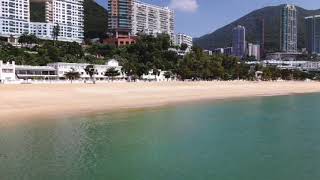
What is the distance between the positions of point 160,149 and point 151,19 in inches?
6523

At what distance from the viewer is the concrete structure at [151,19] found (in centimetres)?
17200

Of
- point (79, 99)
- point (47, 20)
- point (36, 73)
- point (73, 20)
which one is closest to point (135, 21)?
point (73, 20)

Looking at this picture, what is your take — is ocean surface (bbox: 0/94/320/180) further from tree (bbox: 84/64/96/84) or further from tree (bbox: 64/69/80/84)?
tree (bbox: 84/64/96/84)

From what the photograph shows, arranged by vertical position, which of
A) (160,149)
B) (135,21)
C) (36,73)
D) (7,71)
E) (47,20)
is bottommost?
(160,149)

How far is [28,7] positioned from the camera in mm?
147625

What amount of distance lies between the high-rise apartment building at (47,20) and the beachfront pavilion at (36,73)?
55650 millimetres

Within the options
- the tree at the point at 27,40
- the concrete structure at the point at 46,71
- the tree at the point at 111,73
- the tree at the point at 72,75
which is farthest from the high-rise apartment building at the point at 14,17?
the tree at the point at 72,75

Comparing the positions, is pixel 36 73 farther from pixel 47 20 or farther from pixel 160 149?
pixel 47 20

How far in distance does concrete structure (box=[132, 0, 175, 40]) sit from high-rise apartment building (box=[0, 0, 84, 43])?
21.3 m

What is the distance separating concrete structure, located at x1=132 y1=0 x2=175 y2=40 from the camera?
17200cm

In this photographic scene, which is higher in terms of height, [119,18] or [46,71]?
[119,18]

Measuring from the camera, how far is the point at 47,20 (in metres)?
148

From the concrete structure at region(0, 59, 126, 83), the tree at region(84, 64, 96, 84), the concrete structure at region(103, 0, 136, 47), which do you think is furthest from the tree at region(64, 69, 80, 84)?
the concrete structure at region(103, 0, 136, 47)

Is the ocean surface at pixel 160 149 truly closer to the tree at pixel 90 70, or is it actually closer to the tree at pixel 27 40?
the tree at pixel 90 70
